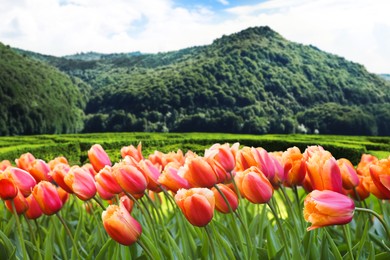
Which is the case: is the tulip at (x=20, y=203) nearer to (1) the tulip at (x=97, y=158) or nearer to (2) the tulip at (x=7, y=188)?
(2) the tulip at (x=7, y=188)

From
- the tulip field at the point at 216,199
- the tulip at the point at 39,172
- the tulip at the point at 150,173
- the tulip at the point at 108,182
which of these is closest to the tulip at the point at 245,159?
the tulip field at the point at 216,199

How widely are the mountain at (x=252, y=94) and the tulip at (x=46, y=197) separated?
53031 mm

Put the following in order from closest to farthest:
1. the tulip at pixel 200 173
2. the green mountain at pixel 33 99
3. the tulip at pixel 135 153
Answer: the tulip at pixel 200 173 → the tulip at pixel 135 153 → the green mountain at pixel 33 99

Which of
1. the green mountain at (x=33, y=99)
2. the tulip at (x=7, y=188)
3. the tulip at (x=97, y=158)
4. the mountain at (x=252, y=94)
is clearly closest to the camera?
the tulip at (x=7, y=188)

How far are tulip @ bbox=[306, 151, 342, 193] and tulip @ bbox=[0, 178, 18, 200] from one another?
1.29 metres

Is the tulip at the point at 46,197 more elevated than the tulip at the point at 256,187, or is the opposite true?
the tulip at the point at 256,187

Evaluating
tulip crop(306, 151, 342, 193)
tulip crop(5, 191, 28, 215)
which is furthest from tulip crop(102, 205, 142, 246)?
tulip crop(5, 191, 28, 215)

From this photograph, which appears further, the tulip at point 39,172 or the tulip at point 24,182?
the tulip at point 39,172

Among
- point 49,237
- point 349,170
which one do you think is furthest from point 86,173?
point 349,170

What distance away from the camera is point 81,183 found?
245cm

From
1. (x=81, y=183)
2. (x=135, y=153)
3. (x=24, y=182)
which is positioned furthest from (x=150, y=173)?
(x=135, y=153)

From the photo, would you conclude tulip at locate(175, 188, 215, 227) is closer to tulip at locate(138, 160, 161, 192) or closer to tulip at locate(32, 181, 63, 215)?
tulip at locate(138, 160, 161, 192)

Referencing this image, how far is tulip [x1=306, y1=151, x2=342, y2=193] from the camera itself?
1.78 metres

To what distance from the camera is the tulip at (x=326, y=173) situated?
1.78 metres
